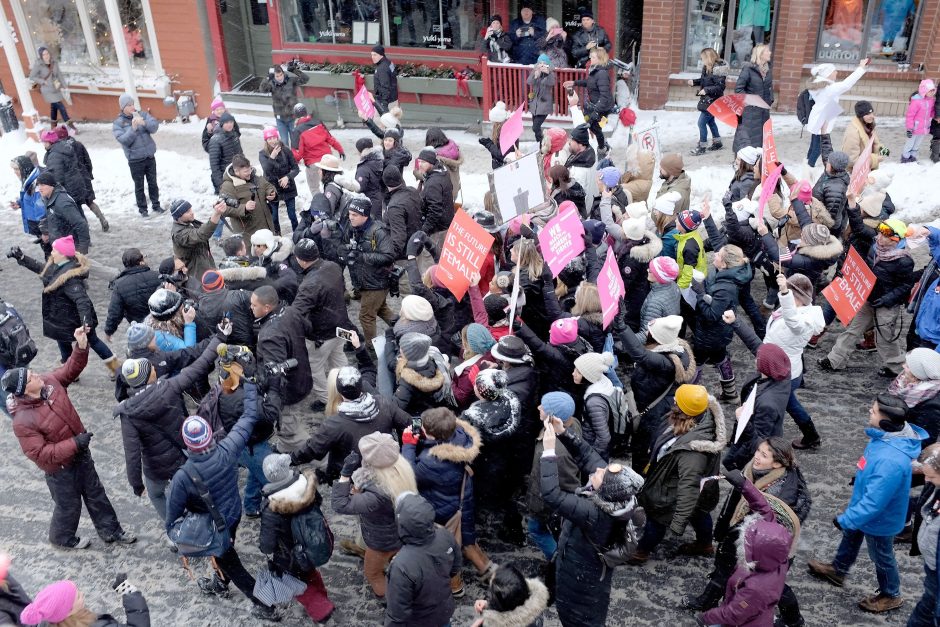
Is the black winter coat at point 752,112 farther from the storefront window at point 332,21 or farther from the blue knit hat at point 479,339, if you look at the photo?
the storefront window at point 332,21

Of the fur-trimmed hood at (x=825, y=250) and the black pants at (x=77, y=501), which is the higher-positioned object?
the fur-trimmed hood at (x=825, y=250)

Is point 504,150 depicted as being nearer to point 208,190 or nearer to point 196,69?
point 208,190

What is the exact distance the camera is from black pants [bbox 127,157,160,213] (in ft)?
42.1

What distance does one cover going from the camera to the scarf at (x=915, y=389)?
607cm

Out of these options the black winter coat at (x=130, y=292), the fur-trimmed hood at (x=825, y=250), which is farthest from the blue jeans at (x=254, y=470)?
the fur-trimmed hood at (x=825, y=250)

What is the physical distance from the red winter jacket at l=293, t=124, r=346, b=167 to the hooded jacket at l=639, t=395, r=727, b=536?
301 inches

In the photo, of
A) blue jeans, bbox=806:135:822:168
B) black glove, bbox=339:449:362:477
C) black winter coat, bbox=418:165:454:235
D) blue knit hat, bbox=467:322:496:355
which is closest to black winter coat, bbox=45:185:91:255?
black winter coat, bbox=418:165:454:235

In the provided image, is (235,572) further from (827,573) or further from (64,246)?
(827,573)

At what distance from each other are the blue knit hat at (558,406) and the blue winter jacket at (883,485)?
6.45 feet

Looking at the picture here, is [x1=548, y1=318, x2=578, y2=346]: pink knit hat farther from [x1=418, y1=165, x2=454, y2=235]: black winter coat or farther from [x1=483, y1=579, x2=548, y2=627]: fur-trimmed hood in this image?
[x1=418, y1=165, x2=454, y2=235]: black winter coat

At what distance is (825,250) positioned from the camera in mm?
7871

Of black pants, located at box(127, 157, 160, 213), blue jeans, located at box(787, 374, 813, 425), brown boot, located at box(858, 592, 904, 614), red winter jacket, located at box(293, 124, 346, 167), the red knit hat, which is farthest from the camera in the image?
black pants, located at box(127, 157, 160, 213)

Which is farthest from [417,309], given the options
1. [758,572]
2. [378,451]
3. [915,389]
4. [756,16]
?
[756,16]

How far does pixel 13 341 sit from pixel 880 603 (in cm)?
752
